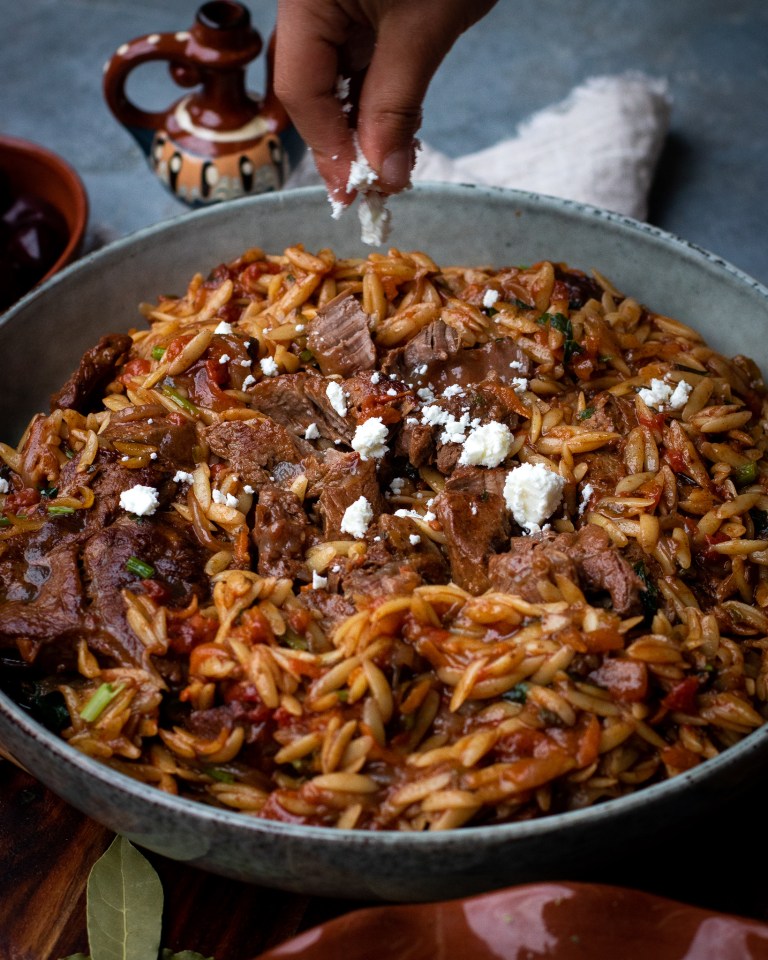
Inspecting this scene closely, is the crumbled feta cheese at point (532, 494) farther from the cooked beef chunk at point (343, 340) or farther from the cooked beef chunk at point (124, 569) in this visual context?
the cooked beef chunk at point (124, 569)

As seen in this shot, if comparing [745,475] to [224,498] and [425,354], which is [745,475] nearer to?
[425,354]

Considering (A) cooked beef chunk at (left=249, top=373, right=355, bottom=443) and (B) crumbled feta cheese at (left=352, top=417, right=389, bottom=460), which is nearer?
(B) crumbled feta cheese at (left=352, top=417, right=389, bottom=460)

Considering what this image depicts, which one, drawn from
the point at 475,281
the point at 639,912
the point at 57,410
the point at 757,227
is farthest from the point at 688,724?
the point at 757,227

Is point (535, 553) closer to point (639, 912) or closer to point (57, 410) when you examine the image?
point (639, 912)

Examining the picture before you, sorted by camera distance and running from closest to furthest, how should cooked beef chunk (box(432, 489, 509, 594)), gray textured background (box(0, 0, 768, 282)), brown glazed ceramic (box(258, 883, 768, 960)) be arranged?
brown glazed ceramic (box(258, 883, 768, 960))
cooked beef chunk (box(432, 489, 509, 594))
gray textured background (box(0, 0, 768, 282))

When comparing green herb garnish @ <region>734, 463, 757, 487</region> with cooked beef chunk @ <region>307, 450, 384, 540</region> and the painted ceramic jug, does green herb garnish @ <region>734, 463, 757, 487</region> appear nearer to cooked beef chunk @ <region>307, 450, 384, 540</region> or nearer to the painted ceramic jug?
cooked beef chunk @ <region>307, 450, 384, 540</region>

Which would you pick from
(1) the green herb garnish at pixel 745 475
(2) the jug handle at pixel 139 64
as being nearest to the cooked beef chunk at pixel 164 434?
(1) the green herb garnish at pixel 745 475

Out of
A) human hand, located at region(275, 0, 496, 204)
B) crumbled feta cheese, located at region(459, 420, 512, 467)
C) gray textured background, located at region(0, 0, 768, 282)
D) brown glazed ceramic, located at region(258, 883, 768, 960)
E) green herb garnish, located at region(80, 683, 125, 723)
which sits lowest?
gray textured background, located at region(0, 0, 768, 282)

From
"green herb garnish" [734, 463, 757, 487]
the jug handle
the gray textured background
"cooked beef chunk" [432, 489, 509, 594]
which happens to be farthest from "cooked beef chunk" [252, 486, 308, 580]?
the gray textured background
